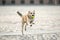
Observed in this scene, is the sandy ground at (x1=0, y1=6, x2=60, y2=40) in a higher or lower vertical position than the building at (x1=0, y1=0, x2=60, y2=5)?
higher

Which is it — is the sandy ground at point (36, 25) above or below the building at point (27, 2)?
above

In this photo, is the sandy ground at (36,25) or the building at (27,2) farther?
the building at (27,2)

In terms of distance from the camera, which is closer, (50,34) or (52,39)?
(52,39)

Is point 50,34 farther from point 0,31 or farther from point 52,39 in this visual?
point 0,31

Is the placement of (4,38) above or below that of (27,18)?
below

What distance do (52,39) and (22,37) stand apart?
26.0 inches

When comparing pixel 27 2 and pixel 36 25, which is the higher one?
pixel 36 25

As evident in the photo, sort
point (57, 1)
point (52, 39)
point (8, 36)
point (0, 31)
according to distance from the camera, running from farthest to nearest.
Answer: point (57, 1), point (0, 31), point (8, 36), point (52, 39)

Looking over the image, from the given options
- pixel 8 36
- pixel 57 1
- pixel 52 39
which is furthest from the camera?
pixel 57 1

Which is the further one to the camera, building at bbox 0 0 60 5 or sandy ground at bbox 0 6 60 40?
building at bbox 0 0 60 5

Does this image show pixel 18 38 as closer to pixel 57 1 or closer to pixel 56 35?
pixel 56 35

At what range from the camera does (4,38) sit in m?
4.70

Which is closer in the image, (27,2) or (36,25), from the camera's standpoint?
(36,25)

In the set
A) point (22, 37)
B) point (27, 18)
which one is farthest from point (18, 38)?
point (27, 18)
